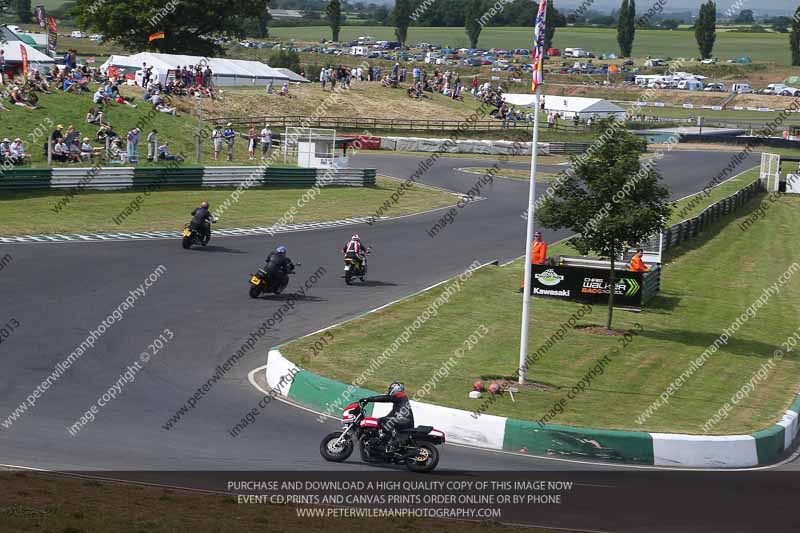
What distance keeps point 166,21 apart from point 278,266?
6129cm

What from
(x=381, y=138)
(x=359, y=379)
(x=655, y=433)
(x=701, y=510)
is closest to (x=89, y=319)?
(x=359, y=379)

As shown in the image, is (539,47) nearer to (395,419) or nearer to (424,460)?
(395,419)

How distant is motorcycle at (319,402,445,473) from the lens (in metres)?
13.4

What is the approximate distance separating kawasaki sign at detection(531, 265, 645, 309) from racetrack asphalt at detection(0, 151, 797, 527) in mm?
1328

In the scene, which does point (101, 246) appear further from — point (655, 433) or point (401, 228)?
point (655, 433)

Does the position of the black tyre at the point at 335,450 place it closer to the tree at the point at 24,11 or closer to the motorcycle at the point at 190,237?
the motorcycle at the point at 190,237

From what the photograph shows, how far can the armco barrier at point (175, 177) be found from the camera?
3456 cm

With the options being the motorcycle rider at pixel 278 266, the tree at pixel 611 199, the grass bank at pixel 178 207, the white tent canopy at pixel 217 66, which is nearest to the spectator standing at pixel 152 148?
the grass bank at pixel 178 207

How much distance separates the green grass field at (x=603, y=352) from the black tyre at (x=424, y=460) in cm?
302

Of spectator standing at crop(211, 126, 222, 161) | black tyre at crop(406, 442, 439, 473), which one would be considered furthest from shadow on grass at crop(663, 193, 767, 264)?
black tyre at crop(406, 442, 439, 473)

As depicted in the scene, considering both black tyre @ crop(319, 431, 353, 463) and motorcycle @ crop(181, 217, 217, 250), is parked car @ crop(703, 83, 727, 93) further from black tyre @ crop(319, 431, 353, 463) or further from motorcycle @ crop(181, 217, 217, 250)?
black tyre @ crop(319, 431, 353, 463)

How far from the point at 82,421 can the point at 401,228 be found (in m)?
24.5

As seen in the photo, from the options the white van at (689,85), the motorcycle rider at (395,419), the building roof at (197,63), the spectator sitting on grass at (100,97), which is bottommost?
the motorcycle rider at (395,419)

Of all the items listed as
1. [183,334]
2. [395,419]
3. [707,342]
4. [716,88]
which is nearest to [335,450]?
[395,419]
